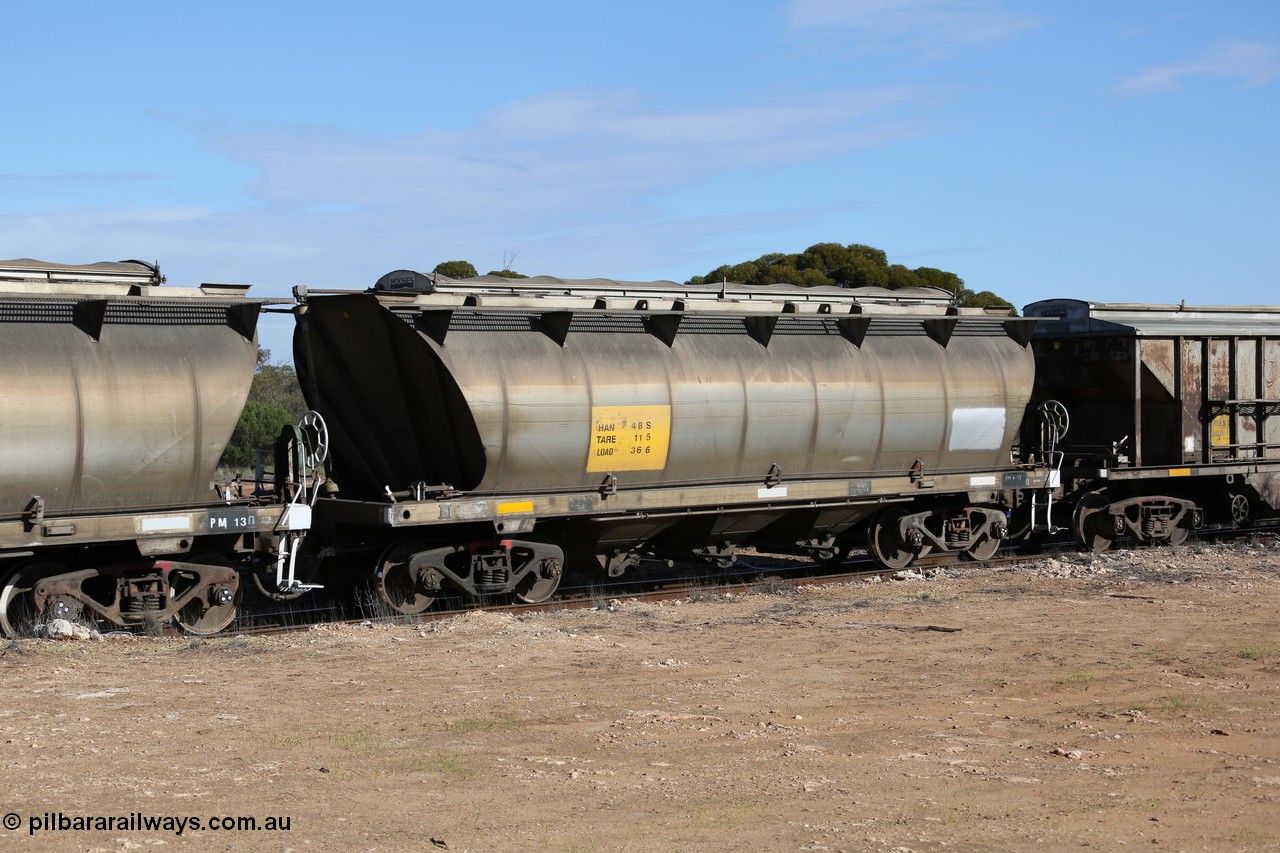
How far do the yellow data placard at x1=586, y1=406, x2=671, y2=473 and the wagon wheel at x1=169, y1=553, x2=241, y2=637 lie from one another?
3937 mm

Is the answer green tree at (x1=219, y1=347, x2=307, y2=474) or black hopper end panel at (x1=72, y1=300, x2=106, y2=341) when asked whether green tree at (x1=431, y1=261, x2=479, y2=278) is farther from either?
black hopper end panel at (x1=72, y1=300, x2=106, y2=341)

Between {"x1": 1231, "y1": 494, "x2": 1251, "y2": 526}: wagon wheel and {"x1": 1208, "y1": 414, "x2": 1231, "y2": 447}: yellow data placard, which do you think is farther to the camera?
{"x1": 1231, "y1": 494, "x2": 1251, "y2": 526}: wagon wheel

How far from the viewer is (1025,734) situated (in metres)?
8.60

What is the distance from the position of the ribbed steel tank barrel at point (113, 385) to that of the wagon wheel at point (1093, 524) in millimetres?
12504

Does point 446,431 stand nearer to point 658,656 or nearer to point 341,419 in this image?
point 341,419

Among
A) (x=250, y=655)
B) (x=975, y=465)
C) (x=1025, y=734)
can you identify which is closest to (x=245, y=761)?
(x=250, y=655)

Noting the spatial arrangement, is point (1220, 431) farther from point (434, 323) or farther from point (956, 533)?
point (434, 323)

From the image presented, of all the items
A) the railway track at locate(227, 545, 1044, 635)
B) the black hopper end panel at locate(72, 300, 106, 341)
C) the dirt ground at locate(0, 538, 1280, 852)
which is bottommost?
the railway track at locate(227, 545, 1044, 635)

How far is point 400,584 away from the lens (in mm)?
13938

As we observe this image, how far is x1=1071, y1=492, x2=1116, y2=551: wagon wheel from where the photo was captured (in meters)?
19.6

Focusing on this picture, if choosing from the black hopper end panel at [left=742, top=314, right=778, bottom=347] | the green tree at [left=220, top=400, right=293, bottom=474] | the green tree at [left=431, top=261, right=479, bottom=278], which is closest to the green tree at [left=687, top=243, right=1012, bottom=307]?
the green tree at [left=431, top=261, right=479, bottom=278]

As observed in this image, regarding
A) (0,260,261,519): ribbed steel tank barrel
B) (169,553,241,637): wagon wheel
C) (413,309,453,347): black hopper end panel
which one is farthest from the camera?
(413,309,453,347): black hopper end panel

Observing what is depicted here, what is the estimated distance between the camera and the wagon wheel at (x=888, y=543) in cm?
1753

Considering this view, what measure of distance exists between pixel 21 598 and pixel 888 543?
35.1 ft
